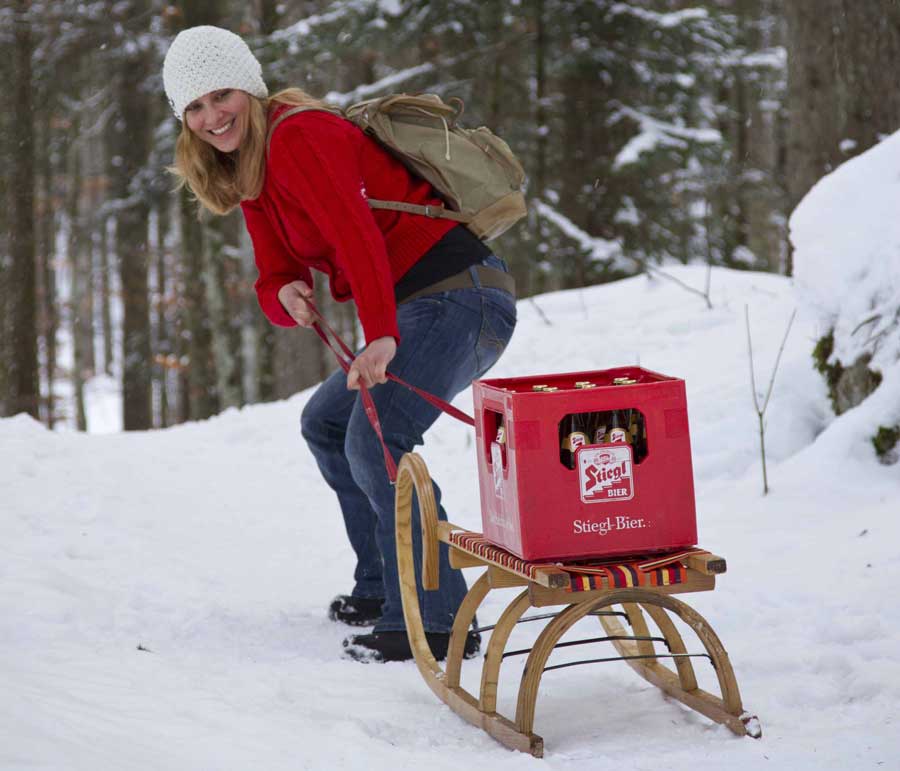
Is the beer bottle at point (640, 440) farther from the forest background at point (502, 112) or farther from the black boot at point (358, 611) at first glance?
the forest background at point (502, 112)

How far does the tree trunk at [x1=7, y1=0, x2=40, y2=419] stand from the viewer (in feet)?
35.3

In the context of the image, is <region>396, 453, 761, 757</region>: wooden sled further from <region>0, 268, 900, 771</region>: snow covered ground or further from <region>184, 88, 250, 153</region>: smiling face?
<region>184, 88, 250, 153</region>: smiling face

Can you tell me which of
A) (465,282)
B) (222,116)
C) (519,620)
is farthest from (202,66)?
(519,620)

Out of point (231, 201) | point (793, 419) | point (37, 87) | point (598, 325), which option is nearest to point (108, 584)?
point (231, 201)

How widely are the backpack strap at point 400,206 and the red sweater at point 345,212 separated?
0.07 feet

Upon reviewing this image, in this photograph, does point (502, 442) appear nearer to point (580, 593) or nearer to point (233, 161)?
point (580, 593)

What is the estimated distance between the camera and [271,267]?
3730 millimetres

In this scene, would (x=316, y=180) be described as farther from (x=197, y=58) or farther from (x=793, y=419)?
(x=793, y=419)

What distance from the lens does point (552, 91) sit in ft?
43.9

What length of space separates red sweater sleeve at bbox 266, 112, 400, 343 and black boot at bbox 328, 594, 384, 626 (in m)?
1.27

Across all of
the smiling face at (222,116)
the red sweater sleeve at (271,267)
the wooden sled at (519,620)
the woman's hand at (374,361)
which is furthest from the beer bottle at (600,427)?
the smiling face at (222,116)

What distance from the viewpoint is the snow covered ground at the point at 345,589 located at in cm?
260

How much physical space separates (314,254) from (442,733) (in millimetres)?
1578

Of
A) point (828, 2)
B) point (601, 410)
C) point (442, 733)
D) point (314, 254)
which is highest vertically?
point (828, 2)
